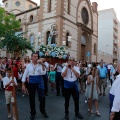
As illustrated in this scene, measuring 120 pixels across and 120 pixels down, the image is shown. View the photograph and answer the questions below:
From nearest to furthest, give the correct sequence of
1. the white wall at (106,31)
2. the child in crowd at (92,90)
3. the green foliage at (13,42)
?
the child in crowd at (92,90) → the green foliage at (13,42) → the white wall at (106,31)

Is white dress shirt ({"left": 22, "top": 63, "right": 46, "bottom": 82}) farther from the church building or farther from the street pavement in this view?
the church building

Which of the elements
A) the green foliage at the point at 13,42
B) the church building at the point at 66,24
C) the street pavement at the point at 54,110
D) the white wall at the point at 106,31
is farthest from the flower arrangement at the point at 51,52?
the white wall at the point at 106,31

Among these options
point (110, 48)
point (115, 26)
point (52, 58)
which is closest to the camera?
point (52, 58)

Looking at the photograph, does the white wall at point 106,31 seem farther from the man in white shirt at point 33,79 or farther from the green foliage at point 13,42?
the man in white shirt at point 33,79

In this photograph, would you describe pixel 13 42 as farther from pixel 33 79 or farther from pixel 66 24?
pixel 33 79

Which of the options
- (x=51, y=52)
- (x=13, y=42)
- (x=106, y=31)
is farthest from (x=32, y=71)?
(x=106, y=31)

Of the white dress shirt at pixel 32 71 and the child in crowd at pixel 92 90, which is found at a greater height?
the white dress shirt at pixel 32 71

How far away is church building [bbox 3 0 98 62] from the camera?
25038 millimetres

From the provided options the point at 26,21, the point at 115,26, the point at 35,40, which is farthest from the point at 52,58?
the point at 115,26

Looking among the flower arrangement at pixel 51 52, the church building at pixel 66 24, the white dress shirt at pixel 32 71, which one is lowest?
the white dress shirt at pixel 32 71

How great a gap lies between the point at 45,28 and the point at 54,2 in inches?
147

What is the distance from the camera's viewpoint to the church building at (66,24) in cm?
2504

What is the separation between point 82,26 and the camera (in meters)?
29.5

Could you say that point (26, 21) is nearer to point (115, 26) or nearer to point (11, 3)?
point (11, 3)
